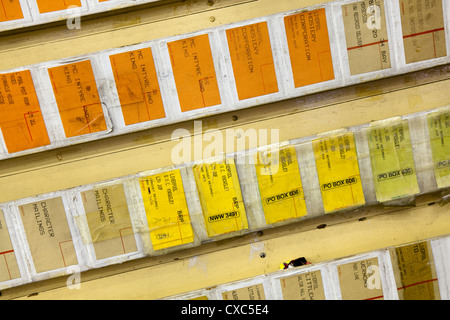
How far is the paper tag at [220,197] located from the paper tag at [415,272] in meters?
0.67

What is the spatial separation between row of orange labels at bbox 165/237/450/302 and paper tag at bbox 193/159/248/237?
24 centimetres

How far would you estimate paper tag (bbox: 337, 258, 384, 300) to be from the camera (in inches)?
55.8

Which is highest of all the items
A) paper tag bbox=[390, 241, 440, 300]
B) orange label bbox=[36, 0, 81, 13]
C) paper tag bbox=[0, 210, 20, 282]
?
orange label bbox=[36, 0, 81, 13]

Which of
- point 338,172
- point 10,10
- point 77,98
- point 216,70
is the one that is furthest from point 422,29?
point 10,10

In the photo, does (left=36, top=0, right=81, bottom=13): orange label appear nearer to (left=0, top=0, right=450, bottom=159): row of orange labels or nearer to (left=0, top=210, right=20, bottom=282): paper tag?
(left=0, top=0, right=450, bottom=159): row of orange labels

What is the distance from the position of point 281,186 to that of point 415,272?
2.21ft

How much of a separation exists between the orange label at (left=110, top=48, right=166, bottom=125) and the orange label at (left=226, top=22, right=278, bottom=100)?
33cm

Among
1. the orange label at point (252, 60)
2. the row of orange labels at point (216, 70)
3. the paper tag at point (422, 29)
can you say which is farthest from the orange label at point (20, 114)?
the paper tag at point (422, 29)

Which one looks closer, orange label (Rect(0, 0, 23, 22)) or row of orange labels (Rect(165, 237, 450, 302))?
orange label (Rect(0, 0, 23, 22))

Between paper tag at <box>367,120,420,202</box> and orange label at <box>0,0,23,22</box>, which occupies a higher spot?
orange label at <box>0,0,23,22</box>

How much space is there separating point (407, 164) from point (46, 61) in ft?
5.02

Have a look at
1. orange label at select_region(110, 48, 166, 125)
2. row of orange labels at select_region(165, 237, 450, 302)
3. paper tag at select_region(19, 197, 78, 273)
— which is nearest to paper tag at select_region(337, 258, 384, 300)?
row of orange labels at select_region(165, 237, 450, 302)

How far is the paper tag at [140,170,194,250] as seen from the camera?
1386 mm

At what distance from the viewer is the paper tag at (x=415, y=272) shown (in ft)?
4.67
